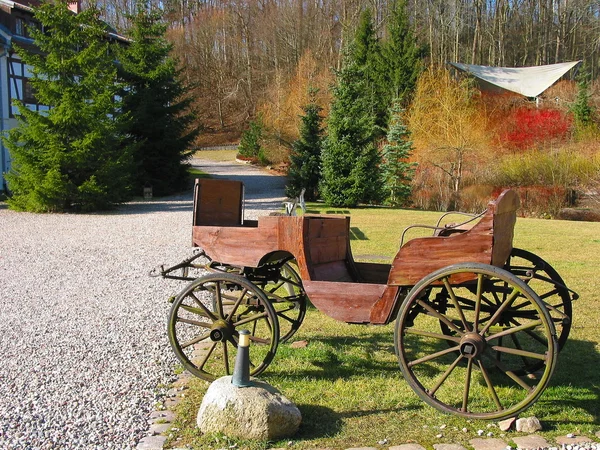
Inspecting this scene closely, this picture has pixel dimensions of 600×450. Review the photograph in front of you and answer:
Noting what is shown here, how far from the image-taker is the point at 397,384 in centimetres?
448

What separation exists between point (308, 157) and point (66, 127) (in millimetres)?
9132

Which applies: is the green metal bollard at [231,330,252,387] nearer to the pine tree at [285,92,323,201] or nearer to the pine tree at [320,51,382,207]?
the pine tree at [320,51,382,207]

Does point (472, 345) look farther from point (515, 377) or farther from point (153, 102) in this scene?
point (153, 102)

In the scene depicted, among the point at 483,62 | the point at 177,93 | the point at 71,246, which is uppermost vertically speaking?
the point at 483,62

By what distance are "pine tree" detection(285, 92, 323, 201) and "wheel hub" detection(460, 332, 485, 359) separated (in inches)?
785

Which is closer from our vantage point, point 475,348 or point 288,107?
point 475,348

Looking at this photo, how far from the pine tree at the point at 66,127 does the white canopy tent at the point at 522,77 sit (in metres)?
23.5

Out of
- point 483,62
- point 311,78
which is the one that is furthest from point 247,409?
point 483,62

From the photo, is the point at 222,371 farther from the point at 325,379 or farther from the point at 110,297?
the point at 110,297

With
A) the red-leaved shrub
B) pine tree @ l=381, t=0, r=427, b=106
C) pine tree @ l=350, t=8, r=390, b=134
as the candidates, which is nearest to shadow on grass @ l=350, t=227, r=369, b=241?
the red-leaved shrub

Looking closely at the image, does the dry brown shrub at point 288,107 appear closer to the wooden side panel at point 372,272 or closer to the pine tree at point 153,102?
the pine tree at point 153,102

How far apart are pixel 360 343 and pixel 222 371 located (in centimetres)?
143

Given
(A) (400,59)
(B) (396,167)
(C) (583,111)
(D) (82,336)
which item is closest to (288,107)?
(A) (400,59)

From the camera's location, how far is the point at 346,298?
4.14 metres
